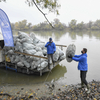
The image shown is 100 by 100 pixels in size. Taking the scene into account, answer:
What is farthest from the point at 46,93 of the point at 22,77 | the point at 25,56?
the point at 25,56

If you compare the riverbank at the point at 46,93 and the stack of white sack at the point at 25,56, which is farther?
the stack of white sack at the point at 25,56

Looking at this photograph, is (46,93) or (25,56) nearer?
(46,93)

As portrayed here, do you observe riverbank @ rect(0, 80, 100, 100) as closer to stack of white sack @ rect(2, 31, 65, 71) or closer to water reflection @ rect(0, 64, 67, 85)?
water reflection @ rect(0, 64, 67, 85)

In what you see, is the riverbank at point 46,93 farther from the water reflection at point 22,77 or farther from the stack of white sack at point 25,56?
the stack of white sack at point 25,56

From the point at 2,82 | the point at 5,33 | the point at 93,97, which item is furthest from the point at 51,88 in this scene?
the point at 5,33

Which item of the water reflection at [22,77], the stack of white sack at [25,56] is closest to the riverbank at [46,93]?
the water reflection at [22,77]

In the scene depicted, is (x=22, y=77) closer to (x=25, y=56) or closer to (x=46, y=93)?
(x=25, y=56)

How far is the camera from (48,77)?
6199 millimetres

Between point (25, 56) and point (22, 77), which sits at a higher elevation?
point (25, 56)

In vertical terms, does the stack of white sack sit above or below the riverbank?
above

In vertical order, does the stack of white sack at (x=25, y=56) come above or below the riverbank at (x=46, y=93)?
above

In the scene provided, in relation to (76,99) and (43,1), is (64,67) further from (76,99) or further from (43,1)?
(43,1)

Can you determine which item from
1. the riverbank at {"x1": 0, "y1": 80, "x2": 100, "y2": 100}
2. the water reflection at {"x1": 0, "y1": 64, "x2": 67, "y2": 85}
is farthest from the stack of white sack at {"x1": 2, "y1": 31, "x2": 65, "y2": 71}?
the riverbank at {"x1": 0, "y1": 80, "x2": 100, "y2": 100}

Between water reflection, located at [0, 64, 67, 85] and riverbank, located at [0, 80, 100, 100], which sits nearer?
riverbank, located at [0, 80, 100, 100]
